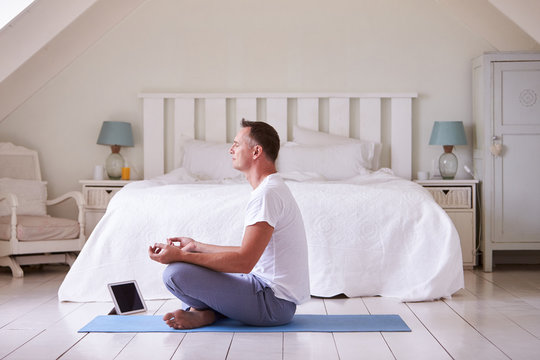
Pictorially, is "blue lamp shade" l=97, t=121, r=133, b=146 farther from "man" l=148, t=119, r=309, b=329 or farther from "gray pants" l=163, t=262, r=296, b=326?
"gray pants" l=163, t=262, r=296, b=326

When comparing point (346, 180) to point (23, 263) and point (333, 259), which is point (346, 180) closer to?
point (333, 259)

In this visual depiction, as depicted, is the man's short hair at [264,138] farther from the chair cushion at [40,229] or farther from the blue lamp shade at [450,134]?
the blue lamp shade at [450,134]

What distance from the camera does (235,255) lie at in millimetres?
2557

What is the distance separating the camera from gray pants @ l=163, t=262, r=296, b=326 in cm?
266

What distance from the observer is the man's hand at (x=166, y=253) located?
2633 millimetres

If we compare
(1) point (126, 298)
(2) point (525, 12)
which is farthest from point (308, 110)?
(1) point (126, 298)

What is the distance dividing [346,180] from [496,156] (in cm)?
110

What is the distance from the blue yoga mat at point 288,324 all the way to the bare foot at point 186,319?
0.02 metres

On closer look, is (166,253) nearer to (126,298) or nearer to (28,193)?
(126,298)

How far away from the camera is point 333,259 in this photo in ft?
12.0

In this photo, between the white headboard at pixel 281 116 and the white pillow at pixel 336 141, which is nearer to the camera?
the white pillow at pixel 336 141

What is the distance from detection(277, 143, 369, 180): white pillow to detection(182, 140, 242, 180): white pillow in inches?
15.2

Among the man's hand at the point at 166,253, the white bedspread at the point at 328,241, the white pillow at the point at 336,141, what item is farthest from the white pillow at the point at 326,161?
the man's hand at the point at 166,253

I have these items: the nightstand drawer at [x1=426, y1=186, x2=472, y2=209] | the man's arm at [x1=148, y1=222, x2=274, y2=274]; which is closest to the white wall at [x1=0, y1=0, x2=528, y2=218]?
the nightstand drawer at [x1=426, y1=186, x2=472, y2=209]
